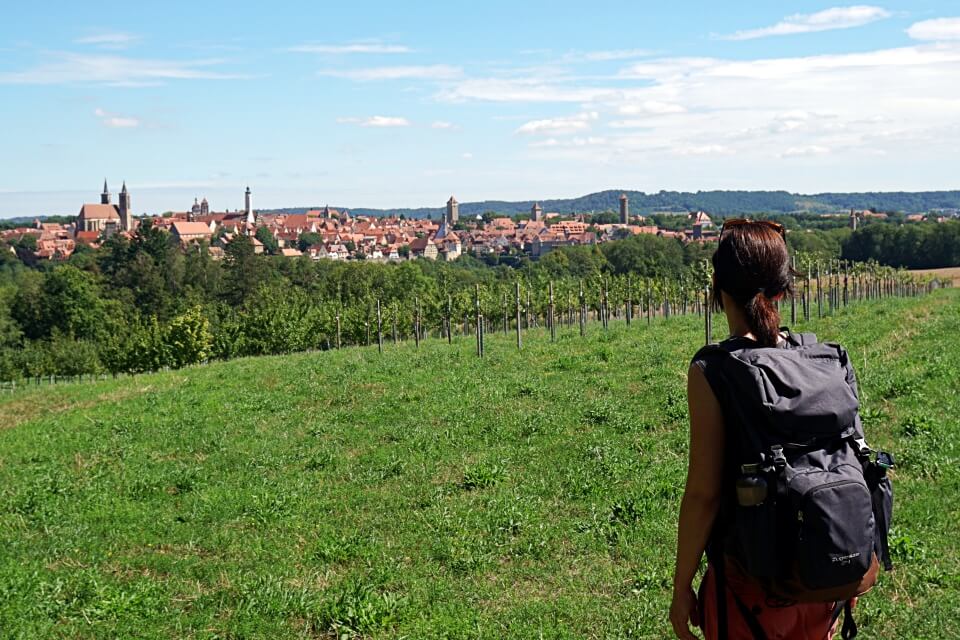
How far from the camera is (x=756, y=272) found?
3312 millimetres

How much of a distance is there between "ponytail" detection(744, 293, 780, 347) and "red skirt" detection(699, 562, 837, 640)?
0.86 meters

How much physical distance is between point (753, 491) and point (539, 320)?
59.8 metres

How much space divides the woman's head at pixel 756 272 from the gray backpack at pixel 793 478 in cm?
17

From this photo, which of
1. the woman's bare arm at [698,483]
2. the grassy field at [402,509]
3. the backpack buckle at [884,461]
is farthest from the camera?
the grassy field at [402,509]

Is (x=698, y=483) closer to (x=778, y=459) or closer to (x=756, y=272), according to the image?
(x=778, y=459)

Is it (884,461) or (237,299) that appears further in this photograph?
(237,299)

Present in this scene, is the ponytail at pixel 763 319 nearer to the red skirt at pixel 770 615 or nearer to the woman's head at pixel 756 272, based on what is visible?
the woman's head at pixel 756 272

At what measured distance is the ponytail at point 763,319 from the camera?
3.33 m

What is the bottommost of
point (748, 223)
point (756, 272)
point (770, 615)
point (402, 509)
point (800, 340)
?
point (402, 509)

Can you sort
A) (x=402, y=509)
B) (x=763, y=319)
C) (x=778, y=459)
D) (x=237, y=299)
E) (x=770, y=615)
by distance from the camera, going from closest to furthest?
1. (x=778, y=459)
2. (x=770, y=615)
3. (x=763, y=319)
4. (x=402, y=509)
5. (x=237, y=299)

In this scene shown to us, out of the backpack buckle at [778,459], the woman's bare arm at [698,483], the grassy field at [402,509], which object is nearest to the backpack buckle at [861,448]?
the backpack buckle at [778,459]

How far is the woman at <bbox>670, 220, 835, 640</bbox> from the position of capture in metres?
3.21

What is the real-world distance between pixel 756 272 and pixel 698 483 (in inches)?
32.4

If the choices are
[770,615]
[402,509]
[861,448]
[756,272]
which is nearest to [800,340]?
[756,272]
